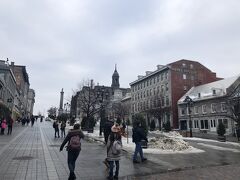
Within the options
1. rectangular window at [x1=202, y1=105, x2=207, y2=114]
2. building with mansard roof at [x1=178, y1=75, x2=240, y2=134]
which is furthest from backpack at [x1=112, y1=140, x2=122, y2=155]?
rectangular window at [x1=202, y1=105, x2=207, y2=114]

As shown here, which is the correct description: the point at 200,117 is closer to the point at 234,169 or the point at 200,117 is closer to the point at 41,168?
the point at 234,169

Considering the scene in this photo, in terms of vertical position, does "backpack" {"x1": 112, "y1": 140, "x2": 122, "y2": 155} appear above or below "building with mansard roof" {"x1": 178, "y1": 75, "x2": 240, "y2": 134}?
below

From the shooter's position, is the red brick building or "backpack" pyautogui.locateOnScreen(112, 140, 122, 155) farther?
the red brick building

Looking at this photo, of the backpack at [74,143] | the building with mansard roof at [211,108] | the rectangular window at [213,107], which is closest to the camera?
the backpack at [74,143]

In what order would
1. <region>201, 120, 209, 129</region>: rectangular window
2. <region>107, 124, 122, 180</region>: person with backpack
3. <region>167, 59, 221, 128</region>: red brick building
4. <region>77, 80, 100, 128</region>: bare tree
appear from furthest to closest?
<region>167, 59, 221, 128</region>: red brick building, <region>201, 120, 209, 129</region>: rectangular window, <region>77, 80, 100, 128</region>: bare tree, <region>107, 124, 122, 180</region>: person with backpack

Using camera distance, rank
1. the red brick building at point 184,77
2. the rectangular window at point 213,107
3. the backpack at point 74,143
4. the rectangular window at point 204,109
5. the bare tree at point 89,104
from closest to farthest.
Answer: the backpack at point 74,143, the bare tree at point 89,104, the rectangular window at point 213,107, the rectangular window at point 204,109, the red brick building at point 184,77

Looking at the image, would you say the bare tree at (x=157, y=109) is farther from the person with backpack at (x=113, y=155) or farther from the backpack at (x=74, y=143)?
the backpack at (x=74, y=143)

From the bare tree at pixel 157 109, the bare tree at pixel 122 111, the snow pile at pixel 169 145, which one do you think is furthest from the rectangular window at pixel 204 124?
the bare tree at pixel 122 111

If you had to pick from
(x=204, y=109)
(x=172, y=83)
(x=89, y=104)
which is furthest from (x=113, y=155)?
(x=172, y=83)

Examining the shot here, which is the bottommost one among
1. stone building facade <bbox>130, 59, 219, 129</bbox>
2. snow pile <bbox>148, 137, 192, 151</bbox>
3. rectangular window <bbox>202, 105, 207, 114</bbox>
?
snow pile <bbox>148, 137, 192, 151</bbox>

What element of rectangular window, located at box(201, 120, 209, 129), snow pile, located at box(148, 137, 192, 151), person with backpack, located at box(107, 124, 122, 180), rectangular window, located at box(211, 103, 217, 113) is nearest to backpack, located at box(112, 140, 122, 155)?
person with backpack, located at box(107, 124, 122, 180)

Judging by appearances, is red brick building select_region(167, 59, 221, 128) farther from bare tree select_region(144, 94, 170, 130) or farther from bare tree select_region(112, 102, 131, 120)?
bare tree select_region(112, 102, 131, 120)

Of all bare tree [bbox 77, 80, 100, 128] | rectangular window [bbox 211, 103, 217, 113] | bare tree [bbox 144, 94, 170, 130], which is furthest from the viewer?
A: bare tree [bbox 144, 94, 170, 130]

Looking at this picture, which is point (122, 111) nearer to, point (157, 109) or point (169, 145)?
point (157, 109)
